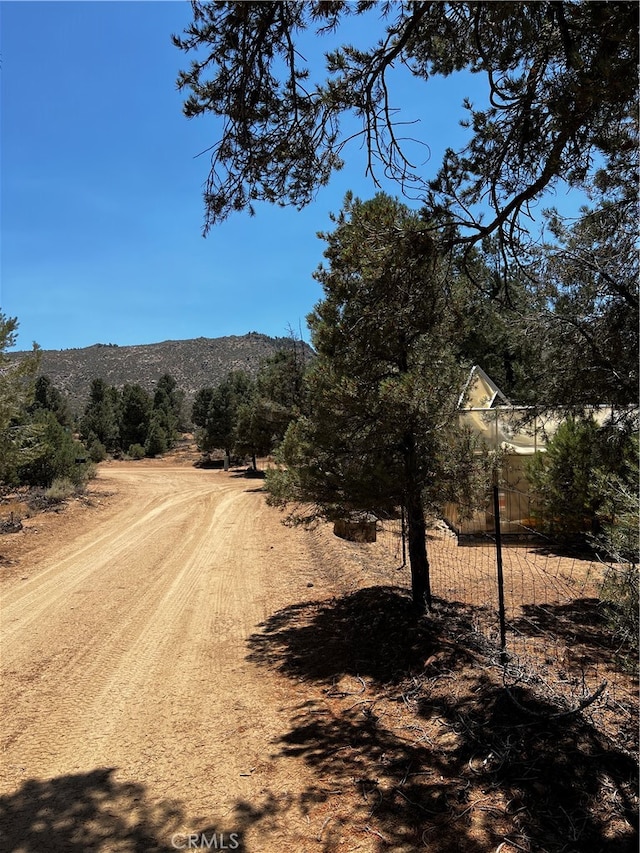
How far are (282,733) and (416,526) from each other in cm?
301

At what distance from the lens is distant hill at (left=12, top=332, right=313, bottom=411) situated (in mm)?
80250

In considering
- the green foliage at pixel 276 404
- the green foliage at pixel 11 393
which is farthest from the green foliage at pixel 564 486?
the green foliage at pixel 11 393

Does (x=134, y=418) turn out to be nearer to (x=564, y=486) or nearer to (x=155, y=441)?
(x=155, y=441)

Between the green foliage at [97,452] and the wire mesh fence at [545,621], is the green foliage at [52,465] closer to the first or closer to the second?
the wire mesh fence at [545,621]

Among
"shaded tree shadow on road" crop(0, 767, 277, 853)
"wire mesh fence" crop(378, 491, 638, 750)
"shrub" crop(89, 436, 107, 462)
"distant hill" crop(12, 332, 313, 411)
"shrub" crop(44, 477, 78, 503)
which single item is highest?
"distant hill" crop(12, 332, 313, 411)

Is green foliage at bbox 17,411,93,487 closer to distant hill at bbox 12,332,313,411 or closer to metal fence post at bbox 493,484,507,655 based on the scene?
metal fence post at bbox 493,484,507,655

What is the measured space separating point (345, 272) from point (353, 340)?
0.77m

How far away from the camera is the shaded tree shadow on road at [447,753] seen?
3.09m

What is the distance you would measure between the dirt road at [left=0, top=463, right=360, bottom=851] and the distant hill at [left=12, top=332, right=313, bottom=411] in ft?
220

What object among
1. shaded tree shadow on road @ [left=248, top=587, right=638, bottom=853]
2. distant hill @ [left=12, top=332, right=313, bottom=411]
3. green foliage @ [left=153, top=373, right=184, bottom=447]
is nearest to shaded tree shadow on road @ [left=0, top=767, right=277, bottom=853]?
shaded tree shadow on road @ [left=248, top=587, right=638, bottom=853]

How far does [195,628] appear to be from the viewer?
690 centimetres

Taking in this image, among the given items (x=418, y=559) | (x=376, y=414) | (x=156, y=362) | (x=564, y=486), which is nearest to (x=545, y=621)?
(x=418, y=559)

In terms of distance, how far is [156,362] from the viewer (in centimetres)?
8906

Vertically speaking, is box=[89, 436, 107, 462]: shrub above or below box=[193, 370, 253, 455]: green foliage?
below
